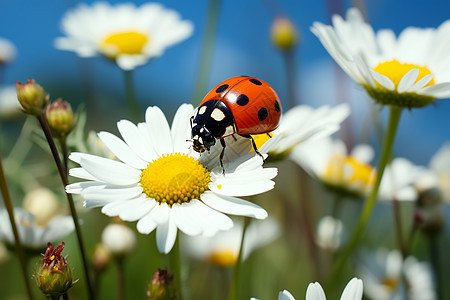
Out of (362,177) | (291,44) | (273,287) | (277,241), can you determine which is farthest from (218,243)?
(291,44)

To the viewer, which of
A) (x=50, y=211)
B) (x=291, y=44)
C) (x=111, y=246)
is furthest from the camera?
(x=291, y=44)

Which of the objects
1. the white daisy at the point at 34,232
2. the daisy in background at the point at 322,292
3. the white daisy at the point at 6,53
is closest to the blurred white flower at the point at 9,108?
the white daisy at the point at 6,53

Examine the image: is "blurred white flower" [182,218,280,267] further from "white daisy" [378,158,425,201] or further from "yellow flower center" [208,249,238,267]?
"white daisy" [378,158,425,201]

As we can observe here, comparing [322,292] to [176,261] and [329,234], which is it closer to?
[176,261]

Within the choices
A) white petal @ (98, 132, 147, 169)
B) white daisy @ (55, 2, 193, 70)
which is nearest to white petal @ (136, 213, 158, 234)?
white petal @ (98, 132, 147, 169)

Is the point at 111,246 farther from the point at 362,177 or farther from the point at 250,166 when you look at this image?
the point at 362,177

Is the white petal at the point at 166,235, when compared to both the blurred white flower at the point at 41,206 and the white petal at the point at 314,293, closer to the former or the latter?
the white petal at the point at 314,293
